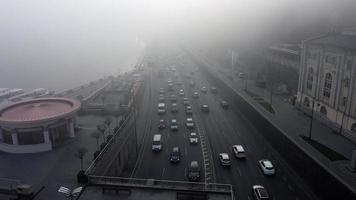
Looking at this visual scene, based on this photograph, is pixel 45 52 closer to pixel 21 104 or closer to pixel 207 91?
pixel 207 91

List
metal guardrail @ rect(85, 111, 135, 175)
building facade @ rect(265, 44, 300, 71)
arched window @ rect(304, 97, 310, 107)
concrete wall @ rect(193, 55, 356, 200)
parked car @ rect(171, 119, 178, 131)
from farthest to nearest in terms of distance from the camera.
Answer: building facade @ rect(265, 44, 300, 71), arched window @ rect(304, 97, 310, 107), parked car @ rect(171, 119, 178, 131), concrete wall @ rect(193, 55, 356, 200), metal guardrail @ rect(85, 111, 135, 175)

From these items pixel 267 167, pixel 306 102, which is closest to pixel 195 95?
pixel 306 102

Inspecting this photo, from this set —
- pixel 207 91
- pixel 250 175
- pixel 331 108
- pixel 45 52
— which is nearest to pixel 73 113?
pixel 250 175

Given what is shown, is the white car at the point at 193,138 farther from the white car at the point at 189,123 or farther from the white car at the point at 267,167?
the white car at the point at 267,167

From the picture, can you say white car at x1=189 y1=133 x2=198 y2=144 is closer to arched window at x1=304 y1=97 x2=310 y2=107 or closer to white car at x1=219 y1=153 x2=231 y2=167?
white car at x1=219 y1=153 x2=231 y2=167

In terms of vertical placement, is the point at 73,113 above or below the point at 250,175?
above

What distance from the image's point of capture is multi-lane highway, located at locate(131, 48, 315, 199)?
18172 mm

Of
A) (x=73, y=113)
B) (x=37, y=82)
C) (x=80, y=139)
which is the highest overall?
(x=73, y=113)

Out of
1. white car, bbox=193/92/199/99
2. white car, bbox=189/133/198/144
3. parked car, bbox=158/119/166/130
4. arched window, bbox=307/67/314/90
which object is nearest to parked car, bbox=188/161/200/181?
white car, bbox=189/133/198/144

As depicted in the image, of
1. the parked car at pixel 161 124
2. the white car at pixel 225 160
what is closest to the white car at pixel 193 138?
the parked car at pixel 161 124

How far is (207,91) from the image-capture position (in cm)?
4116

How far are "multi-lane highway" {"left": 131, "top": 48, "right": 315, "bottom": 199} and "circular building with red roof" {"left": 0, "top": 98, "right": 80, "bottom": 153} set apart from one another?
5.19 metres

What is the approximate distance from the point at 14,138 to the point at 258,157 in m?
15.2

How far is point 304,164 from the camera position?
18.8m
